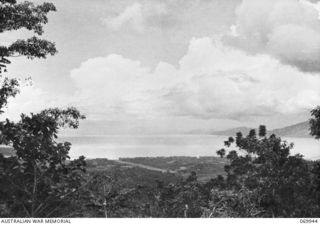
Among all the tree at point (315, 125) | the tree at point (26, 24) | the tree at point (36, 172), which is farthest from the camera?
the tree at point (315, 125)

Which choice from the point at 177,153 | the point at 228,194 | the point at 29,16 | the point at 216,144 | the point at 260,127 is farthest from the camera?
the point at 216,144

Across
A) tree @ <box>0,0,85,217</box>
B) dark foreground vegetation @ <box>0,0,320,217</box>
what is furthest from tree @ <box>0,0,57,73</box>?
tree @ <box>0,0,85,217</box>

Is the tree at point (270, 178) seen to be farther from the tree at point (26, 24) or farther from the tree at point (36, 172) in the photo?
the tree at point (26, 24)

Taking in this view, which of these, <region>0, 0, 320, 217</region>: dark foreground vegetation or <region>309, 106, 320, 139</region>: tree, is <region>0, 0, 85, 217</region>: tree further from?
<region>309, 106, 320, 139</region>: tree

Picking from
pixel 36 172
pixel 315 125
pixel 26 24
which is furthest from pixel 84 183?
pixel 315 125

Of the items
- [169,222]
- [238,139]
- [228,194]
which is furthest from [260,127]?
[169,222]

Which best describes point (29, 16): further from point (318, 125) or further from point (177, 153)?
point (318, 125)

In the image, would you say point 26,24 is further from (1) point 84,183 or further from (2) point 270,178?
(2) point 270,178

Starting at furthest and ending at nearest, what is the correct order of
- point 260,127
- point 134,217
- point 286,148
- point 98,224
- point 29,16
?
1. point 260,127
2. point 286,148
3. point 29,16
4. point 134,217
5. point 98,224

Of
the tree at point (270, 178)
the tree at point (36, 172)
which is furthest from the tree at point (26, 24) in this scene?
the tree at point (270, 178)
